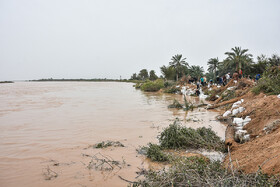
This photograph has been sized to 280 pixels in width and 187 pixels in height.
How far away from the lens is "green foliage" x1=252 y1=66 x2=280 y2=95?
355 inches

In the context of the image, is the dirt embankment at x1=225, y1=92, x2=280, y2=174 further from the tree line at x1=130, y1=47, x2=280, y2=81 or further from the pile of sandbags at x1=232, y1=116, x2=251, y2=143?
the tree line at x1=130, y1=47, x2=280, y2=81

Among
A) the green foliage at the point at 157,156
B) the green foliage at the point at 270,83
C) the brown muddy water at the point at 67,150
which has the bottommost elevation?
the brown muddy water at the point at 67,150

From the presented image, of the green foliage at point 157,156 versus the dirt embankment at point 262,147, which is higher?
the dirt embankment at point 262,147

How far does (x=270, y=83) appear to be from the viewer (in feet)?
31.0

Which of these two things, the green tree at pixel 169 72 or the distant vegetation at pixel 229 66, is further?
the green tree at pixel 169 72

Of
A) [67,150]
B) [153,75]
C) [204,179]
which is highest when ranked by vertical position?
[153,75]

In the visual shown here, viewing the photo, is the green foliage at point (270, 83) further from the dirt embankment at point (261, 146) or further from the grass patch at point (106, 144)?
the grass patch at point (106, 144)

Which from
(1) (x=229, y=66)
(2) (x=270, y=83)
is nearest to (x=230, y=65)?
(1) (x=229, y=66)

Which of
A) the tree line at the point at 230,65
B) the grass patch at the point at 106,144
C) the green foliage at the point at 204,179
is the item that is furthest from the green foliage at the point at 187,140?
the tree line at the point at 230,65

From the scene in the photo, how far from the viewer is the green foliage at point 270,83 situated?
355 inches

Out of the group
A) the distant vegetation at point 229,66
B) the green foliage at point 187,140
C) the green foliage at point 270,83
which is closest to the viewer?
the green foliage at point 187,140

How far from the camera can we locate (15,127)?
26.7ft

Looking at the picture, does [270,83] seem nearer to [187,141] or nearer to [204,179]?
A: [187,141]

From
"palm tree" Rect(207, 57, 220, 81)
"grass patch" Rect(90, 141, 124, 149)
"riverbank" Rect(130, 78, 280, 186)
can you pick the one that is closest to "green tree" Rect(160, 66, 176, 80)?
"palm tree" Rect(207, 57, 220, 81)
